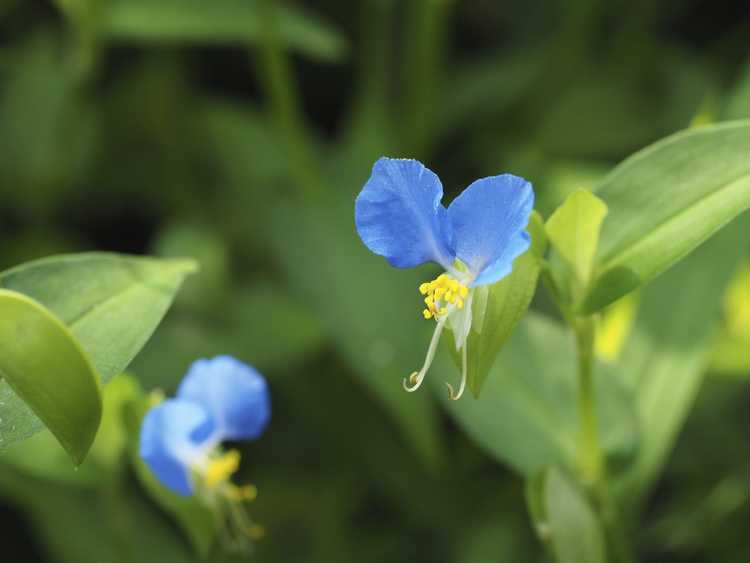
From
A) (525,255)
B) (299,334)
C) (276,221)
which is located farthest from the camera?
(276,221)

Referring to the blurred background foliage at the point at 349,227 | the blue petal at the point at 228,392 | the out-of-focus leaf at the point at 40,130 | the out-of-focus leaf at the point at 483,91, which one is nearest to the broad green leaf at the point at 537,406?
the blurred background foliage at the point at 349,227

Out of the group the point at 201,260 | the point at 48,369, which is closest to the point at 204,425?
the point at 48,369

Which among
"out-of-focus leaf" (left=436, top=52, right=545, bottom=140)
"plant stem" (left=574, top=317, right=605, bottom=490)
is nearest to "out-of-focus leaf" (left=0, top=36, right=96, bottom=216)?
"out-of-focus leaf" (left=436, top=52, right=545, bottom=140)

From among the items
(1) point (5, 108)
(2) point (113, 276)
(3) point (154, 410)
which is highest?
(2) point (113, 276)

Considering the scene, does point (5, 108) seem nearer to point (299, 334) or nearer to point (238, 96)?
point (238, 96)

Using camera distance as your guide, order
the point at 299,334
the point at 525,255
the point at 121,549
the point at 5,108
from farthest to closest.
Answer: the point at 5,108 < the point at 299,334 < the point at 121,549 < the point at 525,255

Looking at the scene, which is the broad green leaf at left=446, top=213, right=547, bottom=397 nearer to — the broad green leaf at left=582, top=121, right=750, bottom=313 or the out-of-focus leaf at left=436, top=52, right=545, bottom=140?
the broad green leaf at left=582, top=121, right=750, bottom=313

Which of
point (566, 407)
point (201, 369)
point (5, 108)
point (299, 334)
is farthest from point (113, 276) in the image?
point (5, 108)

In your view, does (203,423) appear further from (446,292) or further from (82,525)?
(82,525)

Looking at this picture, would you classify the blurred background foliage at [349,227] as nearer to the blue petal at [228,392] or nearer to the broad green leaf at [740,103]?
the broad green leaf at [740,103]
